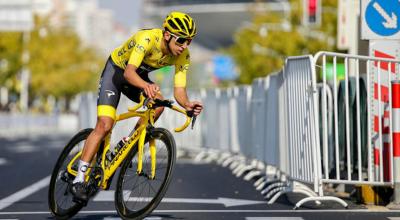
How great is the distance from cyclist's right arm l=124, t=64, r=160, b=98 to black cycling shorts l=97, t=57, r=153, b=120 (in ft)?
1.63

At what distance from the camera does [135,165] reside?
915cm

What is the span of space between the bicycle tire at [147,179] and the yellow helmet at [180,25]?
0.75 m

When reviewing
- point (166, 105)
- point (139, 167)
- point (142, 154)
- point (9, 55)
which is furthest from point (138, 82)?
point (9, 55)

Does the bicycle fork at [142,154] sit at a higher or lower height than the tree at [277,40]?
lower

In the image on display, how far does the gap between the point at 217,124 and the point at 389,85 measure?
1176 centimetres

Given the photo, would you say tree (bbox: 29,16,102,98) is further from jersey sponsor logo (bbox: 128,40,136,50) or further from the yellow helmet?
the yellow helmet

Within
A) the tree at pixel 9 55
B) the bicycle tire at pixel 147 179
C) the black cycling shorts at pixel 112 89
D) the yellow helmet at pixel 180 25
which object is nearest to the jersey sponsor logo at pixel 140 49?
the yellow helmet at pixel 180 25

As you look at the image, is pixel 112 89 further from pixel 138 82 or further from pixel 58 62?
pixel 58 62

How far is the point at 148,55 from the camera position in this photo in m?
9.28

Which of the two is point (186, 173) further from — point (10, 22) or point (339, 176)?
point (10, 22)

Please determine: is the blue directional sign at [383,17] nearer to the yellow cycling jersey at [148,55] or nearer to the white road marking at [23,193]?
the yellow cycling jersey at [148,55]

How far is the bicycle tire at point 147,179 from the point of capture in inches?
345

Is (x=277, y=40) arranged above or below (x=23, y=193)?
above

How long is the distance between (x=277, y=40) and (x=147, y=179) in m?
57.5
